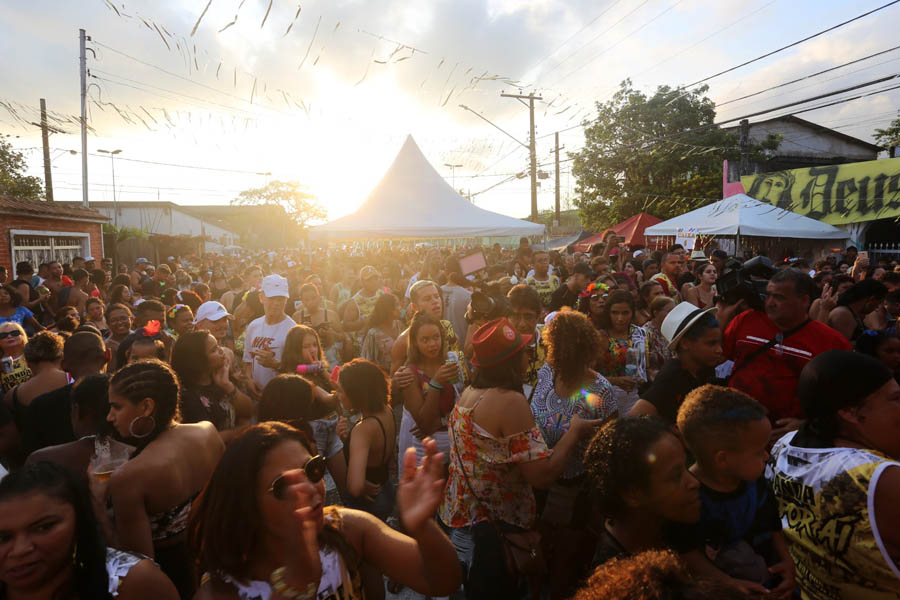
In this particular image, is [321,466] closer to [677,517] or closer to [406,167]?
[677,517]

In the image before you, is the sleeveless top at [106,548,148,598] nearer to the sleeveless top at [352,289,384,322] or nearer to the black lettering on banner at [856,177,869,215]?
the sleeveless top at [352,289,384,322]

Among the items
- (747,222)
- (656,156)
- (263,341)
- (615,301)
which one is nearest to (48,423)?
(263,341)

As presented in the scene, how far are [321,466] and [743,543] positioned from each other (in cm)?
154

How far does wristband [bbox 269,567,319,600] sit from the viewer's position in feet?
4.40

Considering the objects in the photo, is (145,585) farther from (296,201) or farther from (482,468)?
(296,201)

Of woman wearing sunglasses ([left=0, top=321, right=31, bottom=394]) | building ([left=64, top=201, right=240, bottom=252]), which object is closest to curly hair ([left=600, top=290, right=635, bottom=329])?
woman wearing sunglasses ([left=0, top=321, right=31, bottom=394])

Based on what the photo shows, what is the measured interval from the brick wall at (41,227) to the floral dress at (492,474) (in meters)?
15.4

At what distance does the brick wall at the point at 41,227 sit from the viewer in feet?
41.7

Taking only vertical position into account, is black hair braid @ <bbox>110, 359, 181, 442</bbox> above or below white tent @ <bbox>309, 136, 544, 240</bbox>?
below

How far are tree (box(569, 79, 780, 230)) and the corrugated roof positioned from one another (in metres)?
21.4

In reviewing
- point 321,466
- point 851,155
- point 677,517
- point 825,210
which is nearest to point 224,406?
point 321,466

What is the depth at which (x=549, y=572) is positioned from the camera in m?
2.29

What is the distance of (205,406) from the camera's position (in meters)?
2.97

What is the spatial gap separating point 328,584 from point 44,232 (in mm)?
18033
